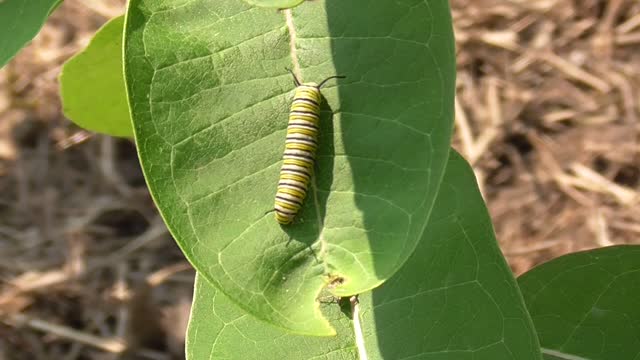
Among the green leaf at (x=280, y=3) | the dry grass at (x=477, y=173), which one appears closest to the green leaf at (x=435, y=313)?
the green leaf at (x=280, y=3)

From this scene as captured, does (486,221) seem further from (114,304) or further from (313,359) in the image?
(114,304)

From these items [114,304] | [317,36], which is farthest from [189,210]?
[114,304]

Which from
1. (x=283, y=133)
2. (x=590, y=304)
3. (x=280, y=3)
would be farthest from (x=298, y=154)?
(x=590, y=304)

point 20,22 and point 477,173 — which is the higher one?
point 20,22

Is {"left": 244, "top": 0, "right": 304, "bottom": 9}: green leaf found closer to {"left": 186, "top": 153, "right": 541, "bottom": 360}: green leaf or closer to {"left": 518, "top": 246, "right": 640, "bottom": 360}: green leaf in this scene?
{"left": 186, "top": 153, "right": 541, "bottom": 360}: green leaf

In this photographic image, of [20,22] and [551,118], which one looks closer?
[20,22]

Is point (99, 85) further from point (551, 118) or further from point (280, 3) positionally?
point (551, 118)
